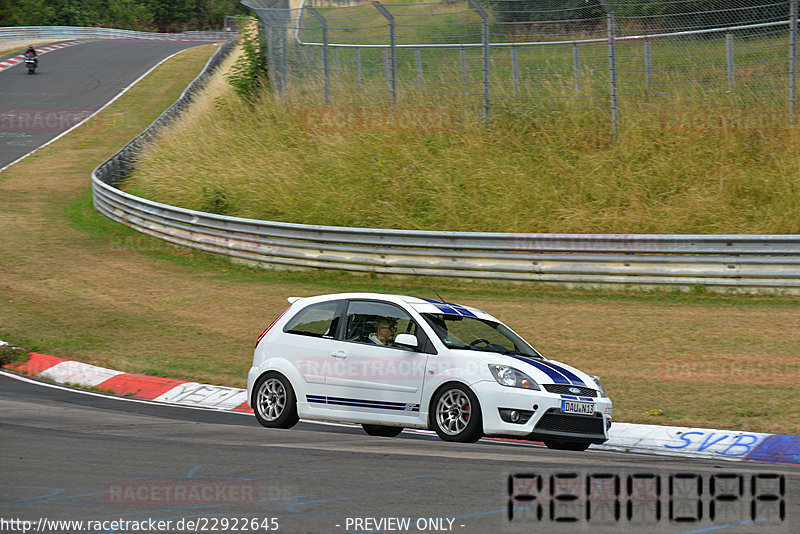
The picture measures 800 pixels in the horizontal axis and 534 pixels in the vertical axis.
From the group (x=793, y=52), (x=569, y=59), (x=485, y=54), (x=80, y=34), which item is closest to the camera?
(x=793, y=52)

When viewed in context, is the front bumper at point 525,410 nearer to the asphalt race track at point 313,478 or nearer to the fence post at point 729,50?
the asphalt race track at point 313,478

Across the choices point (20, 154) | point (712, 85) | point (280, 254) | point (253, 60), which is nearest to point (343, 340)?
point (280, 254)

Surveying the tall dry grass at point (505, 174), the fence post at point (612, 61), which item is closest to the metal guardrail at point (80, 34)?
the tall dry grass at point (505, 174)

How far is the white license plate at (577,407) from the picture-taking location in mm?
8312

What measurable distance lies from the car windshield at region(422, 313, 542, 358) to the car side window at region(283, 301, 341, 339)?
3.19 feet

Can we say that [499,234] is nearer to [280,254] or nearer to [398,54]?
[280,254]

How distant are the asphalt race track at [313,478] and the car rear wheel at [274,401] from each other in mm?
493

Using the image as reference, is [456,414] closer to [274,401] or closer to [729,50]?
[274,401]

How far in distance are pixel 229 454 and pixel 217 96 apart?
87.0ft

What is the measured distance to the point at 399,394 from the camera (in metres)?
8.73

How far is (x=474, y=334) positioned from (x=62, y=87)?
140 ft

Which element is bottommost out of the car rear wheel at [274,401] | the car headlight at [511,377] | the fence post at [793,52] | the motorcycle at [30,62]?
the car rear wheel at [274,401]

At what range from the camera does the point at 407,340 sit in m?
8.75

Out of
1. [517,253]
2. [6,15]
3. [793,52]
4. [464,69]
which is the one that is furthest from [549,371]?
[6,15]
